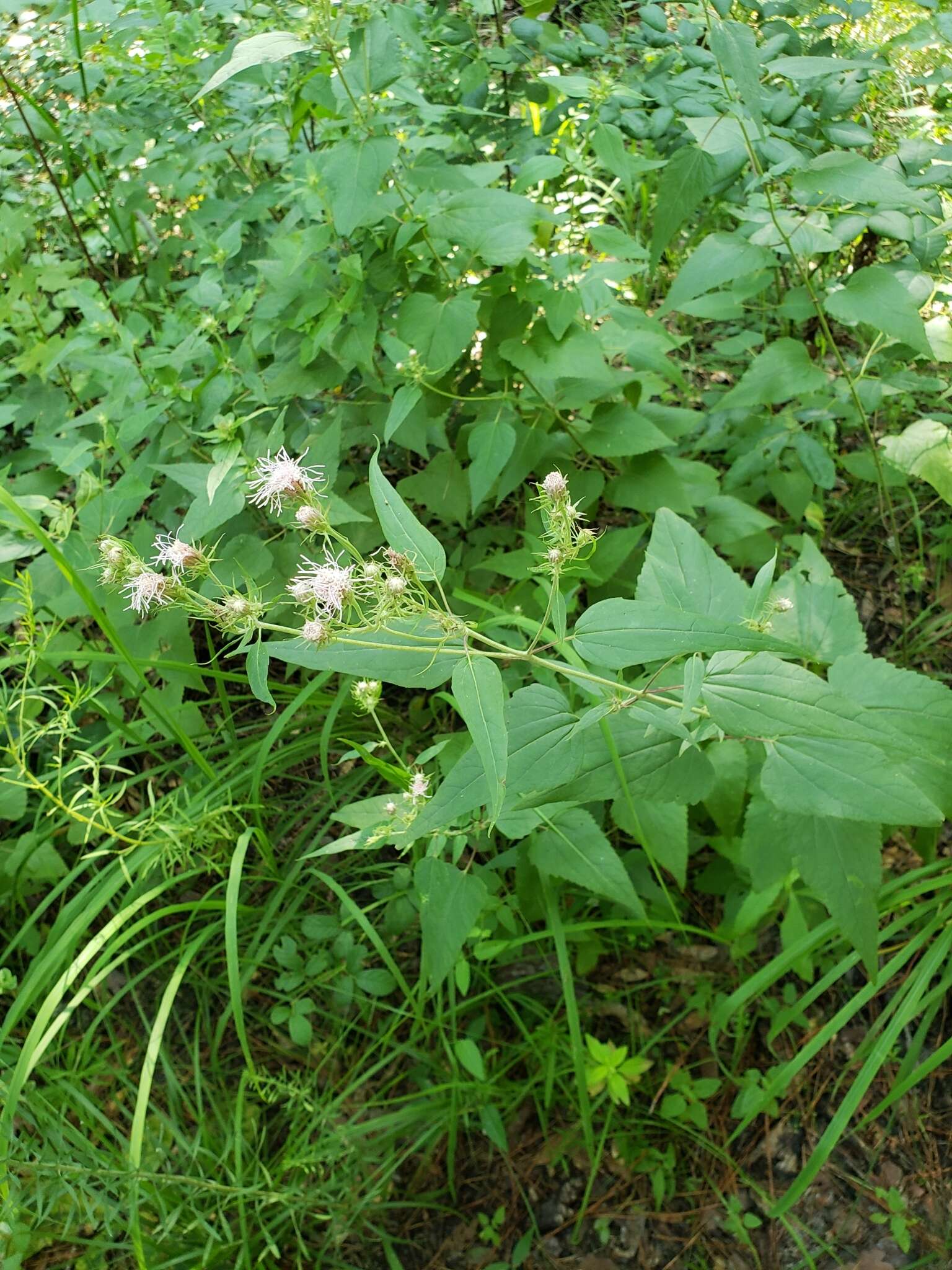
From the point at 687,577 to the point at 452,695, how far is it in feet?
1.60

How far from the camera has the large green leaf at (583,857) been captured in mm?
1698

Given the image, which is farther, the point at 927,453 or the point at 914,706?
the point at 927,453

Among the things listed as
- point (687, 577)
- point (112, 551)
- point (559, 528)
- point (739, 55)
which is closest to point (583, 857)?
point (687, 577)

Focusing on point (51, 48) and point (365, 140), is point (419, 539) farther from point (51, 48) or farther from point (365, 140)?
point (51, 48)

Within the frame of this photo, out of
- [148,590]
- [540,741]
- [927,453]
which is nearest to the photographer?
[148,590]

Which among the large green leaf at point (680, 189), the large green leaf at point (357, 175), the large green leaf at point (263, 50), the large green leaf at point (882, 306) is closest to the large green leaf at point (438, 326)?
the large green leaf at point (357, 175)

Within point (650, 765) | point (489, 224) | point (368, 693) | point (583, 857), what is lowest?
point (583, 857)

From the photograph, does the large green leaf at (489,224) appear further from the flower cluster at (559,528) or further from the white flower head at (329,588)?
the white flower head at (329,588)

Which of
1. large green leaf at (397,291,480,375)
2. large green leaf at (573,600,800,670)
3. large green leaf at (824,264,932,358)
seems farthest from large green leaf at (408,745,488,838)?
large green leaf at (824,264,932,358)

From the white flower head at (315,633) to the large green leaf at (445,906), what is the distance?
0.64m

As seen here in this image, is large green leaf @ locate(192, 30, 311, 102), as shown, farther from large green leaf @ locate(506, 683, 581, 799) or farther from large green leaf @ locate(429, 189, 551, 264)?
large green leaf @ locate(506, 683, 581, 799)

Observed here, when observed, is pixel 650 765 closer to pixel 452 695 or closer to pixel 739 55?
→ pixel 452 695

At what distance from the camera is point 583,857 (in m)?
1.74

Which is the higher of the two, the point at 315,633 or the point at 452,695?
the point at 315,633
